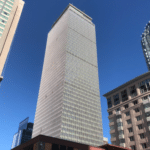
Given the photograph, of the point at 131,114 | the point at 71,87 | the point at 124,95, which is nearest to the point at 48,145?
the point at 131,114

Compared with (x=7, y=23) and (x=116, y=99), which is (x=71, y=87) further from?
(x=7, y=23)

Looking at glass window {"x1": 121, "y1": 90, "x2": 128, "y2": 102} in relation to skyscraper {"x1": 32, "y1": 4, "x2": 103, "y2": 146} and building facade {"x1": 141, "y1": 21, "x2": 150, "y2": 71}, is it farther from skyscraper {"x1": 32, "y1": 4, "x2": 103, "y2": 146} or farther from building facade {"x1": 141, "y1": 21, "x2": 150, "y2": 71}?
building facade {"x1": 141, "y1": 21, "x2": 150, "y2": 71}

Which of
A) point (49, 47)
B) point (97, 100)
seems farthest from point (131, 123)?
point (49, 47)

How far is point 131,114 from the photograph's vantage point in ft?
263

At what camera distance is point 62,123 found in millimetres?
112562

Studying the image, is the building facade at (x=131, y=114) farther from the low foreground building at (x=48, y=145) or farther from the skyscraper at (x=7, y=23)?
the skyscraper at (x=7, y=23)

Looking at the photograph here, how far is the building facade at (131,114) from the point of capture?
72.2 m

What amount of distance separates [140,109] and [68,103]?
59351mm

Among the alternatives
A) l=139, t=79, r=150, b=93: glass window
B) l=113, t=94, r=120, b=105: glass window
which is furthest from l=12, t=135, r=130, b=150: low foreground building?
l=113, t=94, r=120, b=105: glass window

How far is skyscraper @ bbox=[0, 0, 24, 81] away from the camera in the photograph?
48375mm

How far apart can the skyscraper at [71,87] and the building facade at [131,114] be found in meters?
37.6

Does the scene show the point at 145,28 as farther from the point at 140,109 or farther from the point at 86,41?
the point at 140,109

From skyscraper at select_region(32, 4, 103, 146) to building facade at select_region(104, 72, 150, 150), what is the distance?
123 ft

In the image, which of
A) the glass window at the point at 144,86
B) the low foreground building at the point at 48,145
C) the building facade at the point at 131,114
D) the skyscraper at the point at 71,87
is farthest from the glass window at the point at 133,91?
the low foreground building at the point at 48,145
